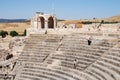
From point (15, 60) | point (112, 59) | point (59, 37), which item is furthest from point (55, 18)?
point (112, 59)

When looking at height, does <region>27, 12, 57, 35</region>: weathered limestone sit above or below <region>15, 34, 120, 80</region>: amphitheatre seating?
above

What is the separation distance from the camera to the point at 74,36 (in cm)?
1992

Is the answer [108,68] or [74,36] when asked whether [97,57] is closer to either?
[108,68]

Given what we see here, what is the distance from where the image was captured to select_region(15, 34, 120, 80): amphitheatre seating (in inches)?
564

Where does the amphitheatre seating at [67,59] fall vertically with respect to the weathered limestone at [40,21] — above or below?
below

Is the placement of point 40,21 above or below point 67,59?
above

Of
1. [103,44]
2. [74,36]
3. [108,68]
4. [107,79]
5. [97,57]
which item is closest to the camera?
[107,79]

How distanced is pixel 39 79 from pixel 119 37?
5.20 meters

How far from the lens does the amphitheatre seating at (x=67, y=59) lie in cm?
1432

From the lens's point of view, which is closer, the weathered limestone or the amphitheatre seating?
the amphitheatre seating

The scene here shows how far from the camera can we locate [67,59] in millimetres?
17672

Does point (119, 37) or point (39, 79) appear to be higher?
point (119, 37)

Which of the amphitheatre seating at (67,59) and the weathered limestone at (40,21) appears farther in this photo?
the weathered limestone at (40,21)

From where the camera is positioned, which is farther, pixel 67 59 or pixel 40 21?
pixel 40 21
